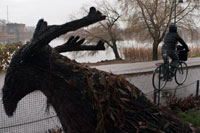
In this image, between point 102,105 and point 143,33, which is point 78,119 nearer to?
point 102,105

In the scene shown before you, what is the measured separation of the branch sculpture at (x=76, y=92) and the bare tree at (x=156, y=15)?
44.0 feet

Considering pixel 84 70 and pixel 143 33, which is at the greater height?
pixel 143 33

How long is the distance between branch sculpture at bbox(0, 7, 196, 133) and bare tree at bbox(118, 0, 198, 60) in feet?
44.0

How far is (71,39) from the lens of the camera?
1.78 meters

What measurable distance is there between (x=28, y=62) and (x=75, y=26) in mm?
495

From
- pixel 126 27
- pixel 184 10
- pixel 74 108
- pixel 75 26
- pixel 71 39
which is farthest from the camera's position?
pixel 126 27

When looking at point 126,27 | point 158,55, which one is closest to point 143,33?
point 126,27

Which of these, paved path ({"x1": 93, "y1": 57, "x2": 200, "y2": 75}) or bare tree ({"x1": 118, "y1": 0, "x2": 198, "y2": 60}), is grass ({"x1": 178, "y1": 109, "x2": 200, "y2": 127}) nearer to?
paved path ({"x1": 93, "y1": 57, "x2": 200, "y2": 75})

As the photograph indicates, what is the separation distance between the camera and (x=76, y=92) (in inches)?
61.2

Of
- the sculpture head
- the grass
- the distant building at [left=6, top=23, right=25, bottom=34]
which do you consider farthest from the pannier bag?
the distant building at [left=6, top=23, right=25, bottom=34]

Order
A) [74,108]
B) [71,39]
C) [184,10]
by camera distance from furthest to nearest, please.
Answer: [184,10]
[71,39]
[74,108]

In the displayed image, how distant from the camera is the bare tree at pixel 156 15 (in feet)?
47.0

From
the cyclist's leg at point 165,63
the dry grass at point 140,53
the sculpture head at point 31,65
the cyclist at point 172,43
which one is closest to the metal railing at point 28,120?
the sculpture head at point 31,65

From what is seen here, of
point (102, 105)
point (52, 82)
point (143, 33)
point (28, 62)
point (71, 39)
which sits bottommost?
point (102, 105)
